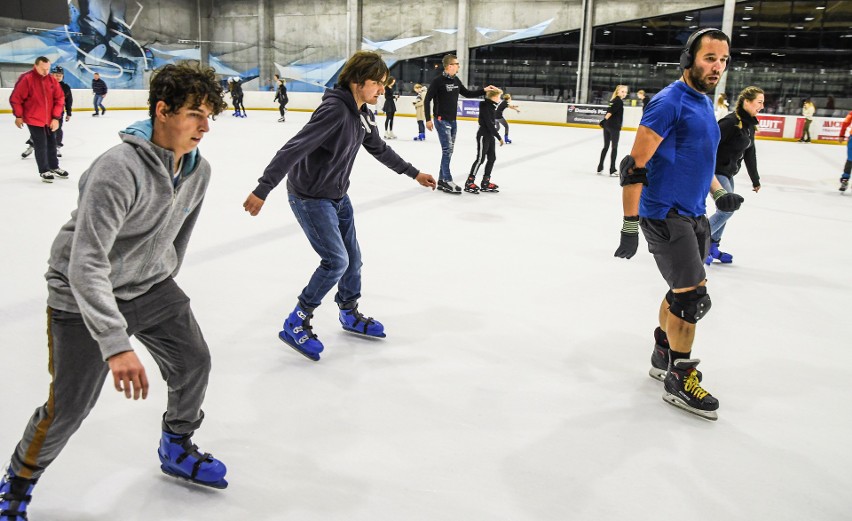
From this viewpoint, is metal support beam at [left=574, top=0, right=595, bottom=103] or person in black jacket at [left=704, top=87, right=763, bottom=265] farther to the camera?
metal support beam at [left=574, top=0, right=595, bottom=103]

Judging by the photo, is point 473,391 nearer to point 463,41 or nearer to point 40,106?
point 40,106

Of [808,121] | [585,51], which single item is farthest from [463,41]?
[808,121]

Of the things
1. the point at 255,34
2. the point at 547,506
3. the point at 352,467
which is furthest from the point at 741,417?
the point at 255,34

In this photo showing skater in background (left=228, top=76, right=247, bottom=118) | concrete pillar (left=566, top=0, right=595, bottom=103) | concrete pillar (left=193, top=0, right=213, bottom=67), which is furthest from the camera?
concrete pillar (left=193, top=0, right=213, bottom=67)

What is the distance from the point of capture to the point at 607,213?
721 centimetres

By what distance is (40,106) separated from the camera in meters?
7.49

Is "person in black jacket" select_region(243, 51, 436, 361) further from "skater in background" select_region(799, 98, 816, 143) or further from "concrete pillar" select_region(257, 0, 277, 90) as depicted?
"concrete pillar" select_region(257, 0, 277, 90)

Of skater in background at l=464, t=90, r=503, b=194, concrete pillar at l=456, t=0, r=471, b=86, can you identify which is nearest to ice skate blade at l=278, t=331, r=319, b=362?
skater in background at l=464, t=90, r=503, b=194

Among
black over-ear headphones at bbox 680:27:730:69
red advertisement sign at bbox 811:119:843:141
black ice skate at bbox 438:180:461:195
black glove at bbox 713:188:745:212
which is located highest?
black over-ear headphones at bbox 680:27:730:69

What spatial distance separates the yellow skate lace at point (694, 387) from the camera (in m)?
2.70

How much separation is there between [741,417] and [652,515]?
0.93 meters

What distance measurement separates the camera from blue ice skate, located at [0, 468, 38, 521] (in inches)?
69.7

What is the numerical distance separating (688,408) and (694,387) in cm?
9

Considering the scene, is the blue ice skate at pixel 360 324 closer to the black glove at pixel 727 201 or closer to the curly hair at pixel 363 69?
the curly hair at pixel 363 69
